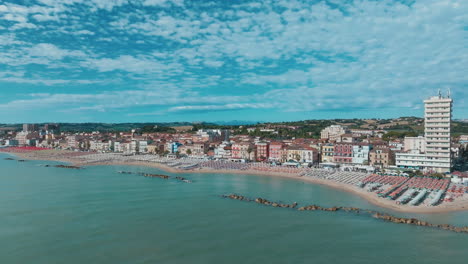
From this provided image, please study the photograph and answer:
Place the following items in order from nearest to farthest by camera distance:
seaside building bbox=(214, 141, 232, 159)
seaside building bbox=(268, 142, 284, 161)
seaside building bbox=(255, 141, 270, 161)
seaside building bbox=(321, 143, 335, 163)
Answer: seaside building bbox=(321, 143, 335, 163)
seaside building bbox=(268, 142, 284, 161)
seaside building bbox=(255, 141, 270, 161)
seaside building bbox=(214, 141, 232, 159)

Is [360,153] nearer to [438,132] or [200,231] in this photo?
[438,132]

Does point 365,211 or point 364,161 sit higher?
point 364,161

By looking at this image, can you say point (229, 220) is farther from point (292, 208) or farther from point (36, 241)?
point (36, 241)

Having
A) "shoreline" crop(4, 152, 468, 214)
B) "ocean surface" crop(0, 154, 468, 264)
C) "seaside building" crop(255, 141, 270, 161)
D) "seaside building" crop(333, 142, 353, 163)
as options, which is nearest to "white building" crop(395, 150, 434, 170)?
"seaside building" crop(333, 142, 353, 163)

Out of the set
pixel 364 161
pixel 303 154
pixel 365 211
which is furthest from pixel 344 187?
pixel 303 154

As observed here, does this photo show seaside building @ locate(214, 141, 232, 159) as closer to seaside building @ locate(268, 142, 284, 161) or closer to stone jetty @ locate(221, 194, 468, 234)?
seaside building @ locate(268, 142, 284, 161)
